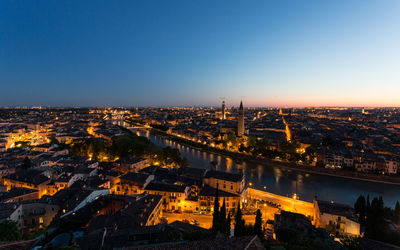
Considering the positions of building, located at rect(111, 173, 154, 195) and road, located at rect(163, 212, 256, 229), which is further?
building, located at rect(111, 173, 154, 195)

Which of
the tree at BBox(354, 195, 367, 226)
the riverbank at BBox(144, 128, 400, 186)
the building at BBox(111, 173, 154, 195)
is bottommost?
the riverbank at BBox(144, 128, 400, 186)

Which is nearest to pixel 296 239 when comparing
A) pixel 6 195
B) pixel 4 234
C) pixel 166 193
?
pixel 166 193

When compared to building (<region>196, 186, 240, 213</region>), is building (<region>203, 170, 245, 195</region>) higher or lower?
higher

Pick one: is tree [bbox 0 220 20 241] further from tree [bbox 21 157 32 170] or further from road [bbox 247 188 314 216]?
tree [bbox 21 157 32 170]

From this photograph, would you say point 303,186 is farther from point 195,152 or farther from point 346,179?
point 195,152

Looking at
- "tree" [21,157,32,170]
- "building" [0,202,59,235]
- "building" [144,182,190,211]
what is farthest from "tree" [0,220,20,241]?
"tree" [21,157,32,170]

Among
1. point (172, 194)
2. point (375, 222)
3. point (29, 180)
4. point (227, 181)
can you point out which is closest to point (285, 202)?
point (227, 181)

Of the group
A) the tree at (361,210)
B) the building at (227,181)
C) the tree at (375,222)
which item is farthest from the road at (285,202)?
the tree at (375,222)

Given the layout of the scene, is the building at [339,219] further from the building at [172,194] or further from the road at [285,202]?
the building at [172,194]
